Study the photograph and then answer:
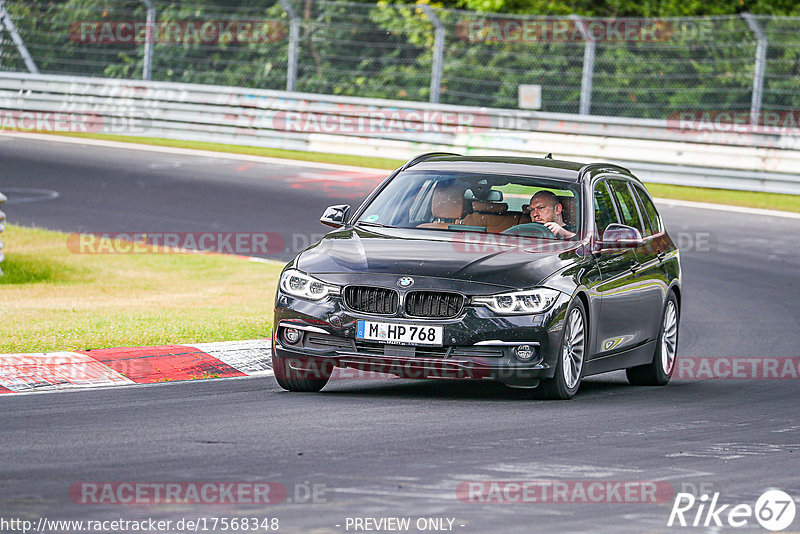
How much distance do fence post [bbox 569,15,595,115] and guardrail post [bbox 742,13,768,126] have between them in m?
2.60

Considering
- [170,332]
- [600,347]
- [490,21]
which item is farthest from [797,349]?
[490,21]

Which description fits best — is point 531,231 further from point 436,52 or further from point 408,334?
point 436,52

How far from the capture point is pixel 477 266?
9.25 metres

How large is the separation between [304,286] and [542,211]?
2005 mm

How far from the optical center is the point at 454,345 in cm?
903

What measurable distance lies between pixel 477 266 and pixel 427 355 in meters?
0.66

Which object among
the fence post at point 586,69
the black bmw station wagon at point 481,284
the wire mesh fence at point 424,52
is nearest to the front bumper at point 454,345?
the black bmw station wagon at point 481,284

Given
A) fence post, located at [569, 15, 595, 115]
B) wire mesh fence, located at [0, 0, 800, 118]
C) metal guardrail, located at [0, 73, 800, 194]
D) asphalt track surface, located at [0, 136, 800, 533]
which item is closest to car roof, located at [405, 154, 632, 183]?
asphalt track surface, located at [0, 136, 800, 533]

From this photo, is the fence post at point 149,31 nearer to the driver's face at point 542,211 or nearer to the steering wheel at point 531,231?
the driver's face at point 542,211

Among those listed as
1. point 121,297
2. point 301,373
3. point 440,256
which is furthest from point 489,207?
point 121,297

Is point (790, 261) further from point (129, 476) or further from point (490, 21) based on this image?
point (129, 476)

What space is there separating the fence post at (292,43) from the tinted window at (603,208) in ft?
56.9

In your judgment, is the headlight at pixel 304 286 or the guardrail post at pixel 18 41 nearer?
the headlight at pixel 304 286

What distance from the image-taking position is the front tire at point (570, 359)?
9406 mm
